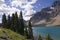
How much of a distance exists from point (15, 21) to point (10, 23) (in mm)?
7841

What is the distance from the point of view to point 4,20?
104812 mm

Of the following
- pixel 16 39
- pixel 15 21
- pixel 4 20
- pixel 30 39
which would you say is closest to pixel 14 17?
pixel 15 21

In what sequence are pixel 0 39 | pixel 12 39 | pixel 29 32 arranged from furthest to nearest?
pixel 29 32 < pixel 12 39 < pixel 0 39

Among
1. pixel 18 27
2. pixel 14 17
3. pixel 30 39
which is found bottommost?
pixel 30 39

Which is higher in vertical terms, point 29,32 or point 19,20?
point 19,20

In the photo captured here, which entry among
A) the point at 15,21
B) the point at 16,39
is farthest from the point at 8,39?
the point at 15,21

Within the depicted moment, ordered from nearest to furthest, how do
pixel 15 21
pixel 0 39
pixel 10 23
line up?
pixel 0 39, pixel 10 23, pixel 15 21

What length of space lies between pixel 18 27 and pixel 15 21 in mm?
5452

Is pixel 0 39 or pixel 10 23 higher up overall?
pixel 0 39

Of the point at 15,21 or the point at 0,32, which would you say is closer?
the point at 0,32

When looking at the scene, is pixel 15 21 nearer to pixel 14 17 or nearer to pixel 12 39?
pixel 14 17

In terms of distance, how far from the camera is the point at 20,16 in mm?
126000

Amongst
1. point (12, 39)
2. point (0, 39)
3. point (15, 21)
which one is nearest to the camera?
point (0, 39)

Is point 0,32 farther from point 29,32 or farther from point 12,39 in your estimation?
point 29,32
